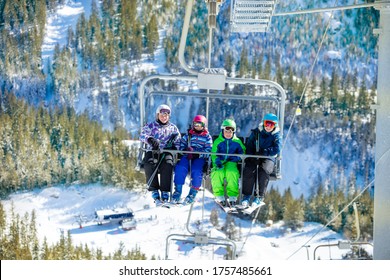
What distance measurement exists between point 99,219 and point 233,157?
1914 inches

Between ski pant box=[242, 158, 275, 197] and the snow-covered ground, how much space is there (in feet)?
143

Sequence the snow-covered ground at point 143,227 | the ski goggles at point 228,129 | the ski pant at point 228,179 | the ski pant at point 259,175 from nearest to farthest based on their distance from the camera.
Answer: the ski pant at point 259,175 → the ski pant at point 228,179 → the ski goggles at point 228,129 → the snow-covered ground at point 143,227

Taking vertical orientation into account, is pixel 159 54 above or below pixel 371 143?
above

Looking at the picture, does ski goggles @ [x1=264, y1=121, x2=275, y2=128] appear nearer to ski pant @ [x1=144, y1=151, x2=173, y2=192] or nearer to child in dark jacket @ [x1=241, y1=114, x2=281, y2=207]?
child in dark jacket @ [x1=241, y1=114, x2=281, y2=207]

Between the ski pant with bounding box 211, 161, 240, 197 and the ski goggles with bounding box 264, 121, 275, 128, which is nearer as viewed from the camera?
the ski pant with bounding box 211, 161, 240, 197

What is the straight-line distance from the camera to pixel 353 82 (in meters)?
67.2

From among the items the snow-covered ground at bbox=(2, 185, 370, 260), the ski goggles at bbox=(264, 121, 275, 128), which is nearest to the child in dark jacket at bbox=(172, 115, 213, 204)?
the ski goggles at bbox=(264, 121, 275, 128)

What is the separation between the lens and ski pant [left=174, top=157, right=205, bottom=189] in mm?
5777

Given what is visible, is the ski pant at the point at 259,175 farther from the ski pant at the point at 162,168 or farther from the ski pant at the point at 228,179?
the ski pant at the point at 162,168

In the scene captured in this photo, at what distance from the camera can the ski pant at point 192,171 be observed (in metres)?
5.78

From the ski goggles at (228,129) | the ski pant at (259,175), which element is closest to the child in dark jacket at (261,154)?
Result: the ski pant at (259,175)

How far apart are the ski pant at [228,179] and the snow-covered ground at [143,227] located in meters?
43.5

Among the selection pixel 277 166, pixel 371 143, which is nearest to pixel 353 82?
pixel 371 143

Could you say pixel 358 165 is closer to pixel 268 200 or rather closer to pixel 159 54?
pixel 268 200
